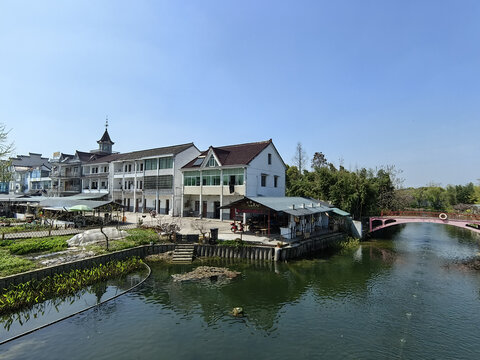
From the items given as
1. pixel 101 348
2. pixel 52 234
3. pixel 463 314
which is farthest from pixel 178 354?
pixel 52 234

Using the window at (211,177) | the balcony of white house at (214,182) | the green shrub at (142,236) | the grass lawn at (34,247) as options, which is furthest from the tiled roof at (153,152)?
the grass lawn at (34,247)

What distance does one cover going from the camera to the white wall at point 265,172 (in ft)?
108

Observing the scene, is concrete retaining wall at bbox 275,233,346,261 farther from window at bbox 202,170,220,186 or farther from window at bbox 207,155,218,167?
window at bbox 207,155,218,167

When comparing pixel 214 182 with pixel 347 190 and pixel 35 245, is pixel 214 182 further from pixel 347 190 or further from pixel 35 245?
pixel 35 245

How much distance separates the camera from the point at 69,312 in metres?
11.7

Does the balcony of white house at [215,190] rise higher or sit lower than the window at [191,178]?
lower

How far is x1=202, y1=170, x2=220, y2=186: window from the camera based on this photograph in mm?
35781

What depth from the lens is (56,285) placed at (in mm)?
13445

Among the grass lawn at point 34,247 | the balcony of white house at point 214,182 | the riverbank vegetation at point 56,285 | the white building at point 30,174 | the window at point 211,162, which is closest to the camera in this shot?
the riverbank vegetation at point 56,285

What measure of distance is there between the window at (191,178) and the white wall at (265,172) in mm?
8524

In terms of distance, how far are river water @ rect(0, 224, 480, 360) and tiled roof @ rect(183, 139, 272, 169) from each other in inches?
665

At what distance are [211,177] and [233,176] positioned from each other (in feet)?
12.7

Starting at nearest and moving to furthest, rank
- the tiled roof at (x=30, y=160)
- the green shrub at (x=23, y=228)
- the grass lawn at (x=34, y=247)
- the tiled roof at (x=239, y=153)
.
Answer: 1. the grass lawn at (x=34, y=247)
2. the green shrub at (x=23, y=228)
3. the tiled roof at (x=239, y=153)
4. the tiled roof at (x=30, y=160)

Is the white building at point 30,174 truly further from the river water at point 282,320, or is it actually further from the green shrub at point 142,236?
the river water at point 282,320
